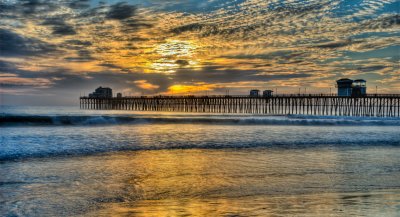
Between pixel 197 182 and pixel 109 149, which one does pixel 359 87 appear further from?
pixel 197 182

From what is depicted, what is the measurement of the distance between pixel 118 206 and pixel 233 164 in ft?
15.9

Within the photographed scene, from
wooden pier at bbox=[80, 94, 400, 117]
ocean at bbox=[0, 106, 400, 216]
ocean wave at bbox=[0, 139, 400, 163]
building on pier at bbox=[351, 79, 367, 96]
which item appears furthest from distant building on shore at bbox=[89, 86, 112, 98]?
ocean at bbox=[0, 106, 400, 216]

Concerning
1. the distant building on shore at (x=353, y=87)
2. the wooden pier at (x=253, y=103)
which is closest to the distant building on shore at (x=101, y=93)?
the wooden pier at (x=253, y=103)

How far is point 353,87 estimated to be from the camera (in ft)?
191

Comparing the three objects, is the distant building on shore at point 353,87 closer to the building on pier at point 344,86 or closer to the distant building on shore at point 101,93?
the building on pier at point 344,86

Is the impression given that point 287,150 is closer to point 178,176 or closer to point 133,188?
point 178,176

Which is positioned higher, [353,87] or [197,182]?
[353,87]

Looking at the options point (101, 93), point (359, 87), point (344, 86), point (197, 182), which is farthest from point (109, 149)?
point (101, 93)

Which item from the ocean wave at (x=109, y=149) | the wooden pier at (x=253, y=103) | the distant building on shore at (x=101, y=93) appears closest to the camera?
the ocean wave at (x=109, y=149)

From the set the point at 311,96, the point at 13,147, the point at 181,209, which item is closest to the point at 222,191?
the point at 181,209

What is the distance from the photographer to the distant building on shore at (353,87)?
57906 mm

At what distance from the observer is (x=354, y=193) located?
6.66 m

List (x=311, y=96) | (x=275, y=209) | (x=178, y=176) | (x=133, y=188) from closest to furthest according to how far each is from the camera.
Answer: (x=275, y=209) < (x=133, y=188) < (x=178, y=176) < (x=311, y=96)

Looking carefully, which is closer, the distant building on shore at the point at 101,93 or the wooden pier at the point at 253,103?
the wooden pier at the point at 253,103
